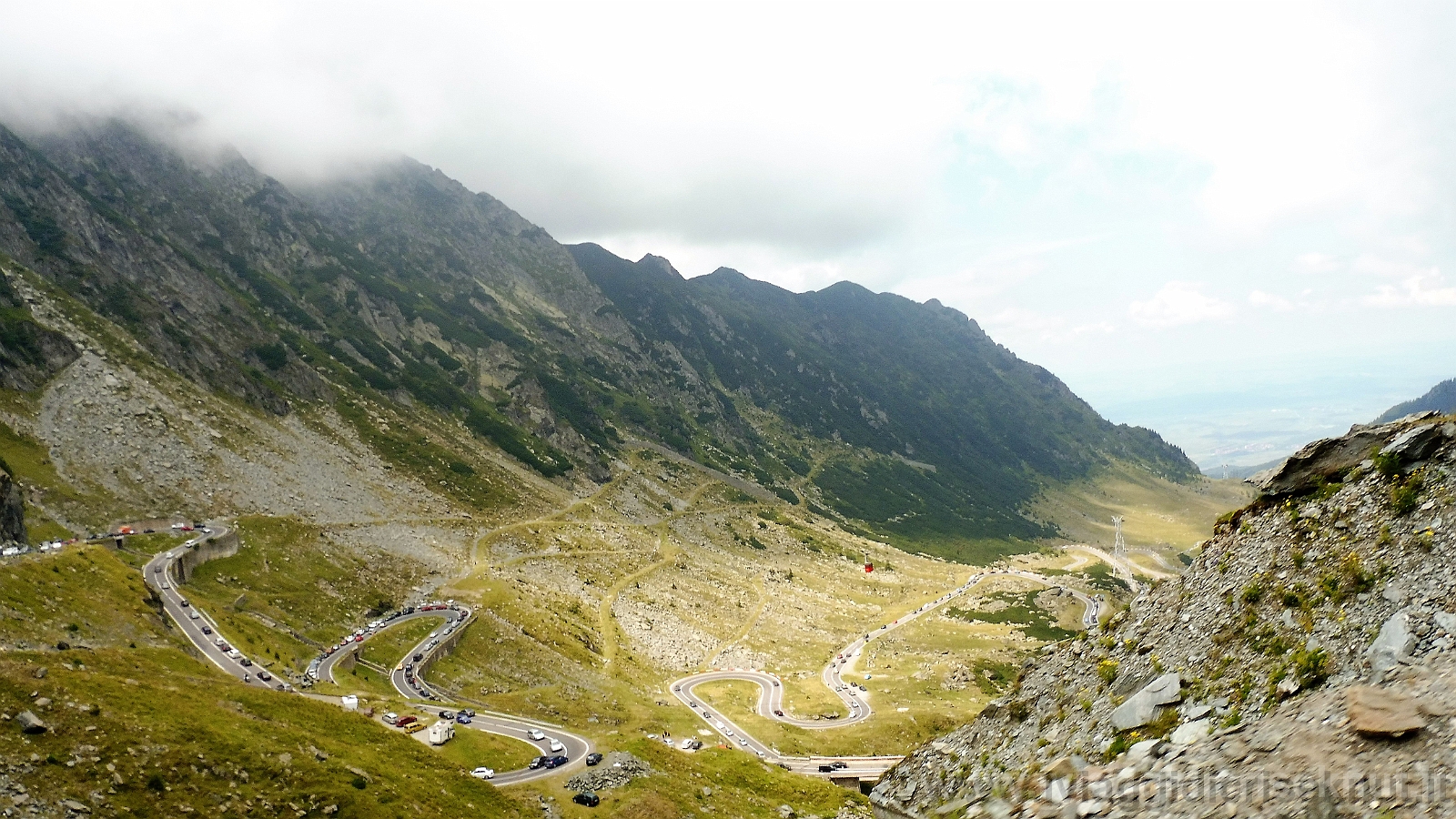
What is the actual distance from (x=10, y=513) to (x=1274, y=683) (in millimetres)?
104069

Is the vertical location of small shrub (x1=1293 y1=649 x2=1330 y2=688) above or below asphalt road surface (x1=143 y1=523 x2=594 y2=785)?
above

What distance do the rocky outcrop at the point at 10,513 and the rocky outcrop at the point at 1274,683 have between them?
91359mm

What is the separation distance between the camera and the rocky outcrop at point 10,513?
2704 inches

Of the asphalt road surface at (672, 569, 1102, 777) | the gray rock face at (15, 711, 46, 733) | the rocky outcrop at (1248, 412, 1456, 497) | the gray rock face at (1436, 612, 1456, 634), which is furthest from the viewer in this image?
the asphalt road surface at (672, 569, 1102, 777)

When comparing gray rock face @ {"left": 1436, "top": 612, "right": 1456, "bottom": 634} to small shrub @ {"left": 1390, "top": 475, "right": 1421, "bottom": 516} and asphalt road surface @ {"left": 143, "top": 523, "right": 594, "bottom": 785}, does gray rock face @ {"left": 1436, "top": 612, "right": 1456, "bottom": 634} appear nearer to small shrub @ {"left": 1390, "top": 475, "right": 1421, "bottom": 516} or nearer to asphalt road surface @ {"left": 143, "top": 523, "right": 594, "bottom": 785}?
small shrub @ {"left": 1390, "top": 475, "right": 1421, "bottom": 516}

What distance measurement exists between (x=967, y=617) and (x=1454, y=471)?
139285mm

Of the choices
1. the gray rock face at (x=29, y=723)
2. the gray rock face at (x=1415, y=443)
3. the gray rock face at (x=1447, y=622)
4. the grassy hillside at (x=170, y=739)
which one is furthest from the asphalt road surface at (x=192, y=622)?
the gray rock face at (x=1415, y=443)

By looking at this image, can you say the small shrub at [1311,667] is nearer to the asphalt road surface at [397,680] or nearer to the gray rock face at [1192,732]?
the gray rock face at [1192,732]

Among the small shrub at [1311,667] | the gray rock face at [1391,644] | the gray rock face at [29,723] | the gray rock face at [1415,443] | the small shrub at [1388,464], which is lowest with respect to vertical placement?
the gray rock face at [29,723]

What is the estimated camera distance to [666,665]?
10088cm

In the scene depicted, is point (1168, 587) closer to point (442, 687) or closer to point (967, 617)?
point (442, 687)

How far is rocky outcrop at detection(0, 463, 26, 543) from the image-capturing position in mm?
68688

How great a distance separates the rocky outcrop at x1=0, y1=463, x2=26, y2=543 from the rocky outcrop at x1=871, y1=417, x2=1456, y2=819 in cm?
9136

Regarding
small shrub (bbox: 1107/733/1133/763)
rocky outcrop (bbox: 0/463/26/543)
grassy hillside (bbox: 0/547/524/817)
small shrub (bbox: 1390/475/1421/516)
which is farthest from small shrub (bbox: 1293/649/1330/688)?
rocky outcrop (bbox: 0/463/26/543)
